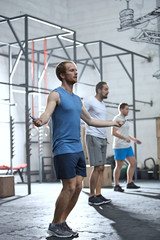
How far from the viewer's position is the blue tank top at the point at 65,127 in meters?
3.13

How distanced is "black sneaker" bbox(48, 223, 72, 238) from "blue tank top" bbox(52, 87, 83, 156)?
0.56 metres

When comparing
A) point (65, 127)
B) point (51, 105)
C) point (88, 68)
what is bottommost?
point (65, 127)

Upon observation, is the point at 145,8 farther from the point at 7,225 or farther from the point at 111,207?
the point at 7,225

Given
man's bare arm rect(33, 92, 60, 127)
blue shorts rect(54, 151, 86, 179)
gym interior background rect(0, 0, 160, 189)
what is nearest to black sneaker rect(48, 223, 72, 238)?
blue shorts rect(54, 151, 86, 179)

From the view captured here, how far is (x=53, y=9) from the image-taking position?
12.3 meters

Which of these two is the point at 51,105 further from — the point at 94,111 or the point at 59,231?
the point at 94,111

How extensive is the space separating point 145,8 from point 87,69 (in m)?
2.51

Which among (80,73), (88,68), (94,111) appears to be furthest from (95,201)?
(88,68)

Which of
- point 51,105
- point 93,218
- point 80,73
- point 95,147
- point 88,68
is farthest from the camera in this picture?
point 88,68

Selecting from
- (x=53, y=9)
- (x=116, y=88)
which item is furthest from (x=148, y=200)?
(x=53, y=9)

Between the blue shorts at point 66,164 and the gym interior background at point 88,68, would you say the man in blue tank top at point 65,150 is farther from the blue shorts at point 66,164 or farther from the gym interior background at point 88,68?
the gym interior background at point 88,68

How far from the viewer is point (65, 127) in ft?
10.3

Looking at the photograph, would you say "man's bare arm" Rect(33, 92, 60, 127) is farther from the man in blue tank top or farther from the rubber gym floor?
the rubber gym floor

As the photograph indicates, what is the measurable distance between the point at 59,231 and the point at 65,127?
Answer: 0.78 metres
